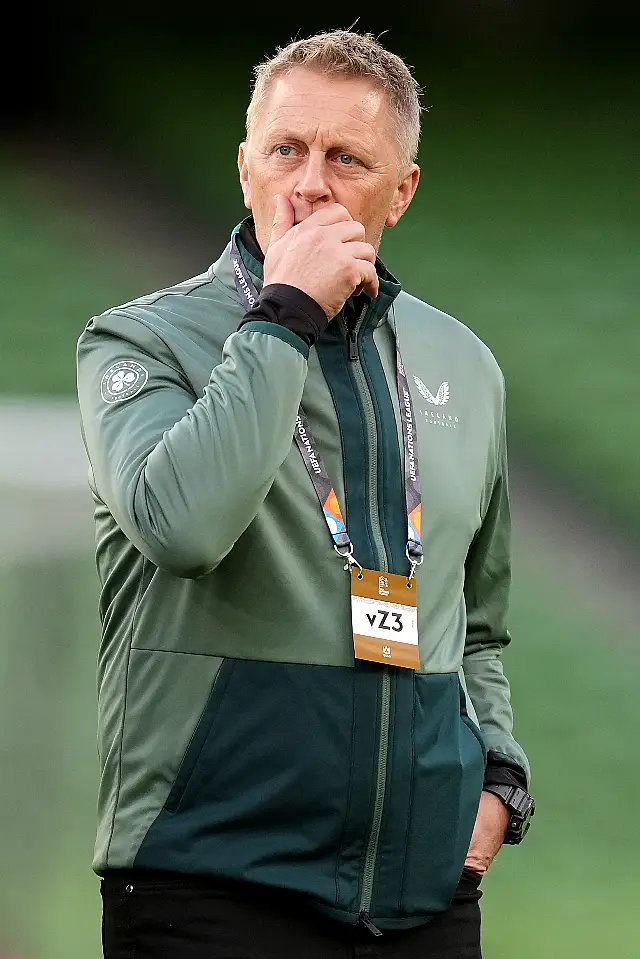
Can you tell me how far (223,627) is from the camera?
4.36 ft

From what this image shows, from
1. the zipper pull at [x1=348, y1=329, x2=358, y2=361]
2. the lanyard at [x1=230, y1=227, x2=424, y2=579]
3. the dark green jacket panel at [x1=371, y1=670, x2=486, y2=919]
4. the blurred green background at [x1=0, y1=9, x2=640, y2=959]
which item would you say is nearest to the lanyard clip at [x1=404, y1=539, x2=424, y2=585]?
the lanyard at [x1=230, y1=227, x2=424, y2=579]

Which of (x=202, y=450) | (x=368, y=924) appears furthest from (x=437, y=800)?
(x=202, y=450)

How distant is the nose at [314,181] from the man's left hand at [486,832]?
0.72 metres

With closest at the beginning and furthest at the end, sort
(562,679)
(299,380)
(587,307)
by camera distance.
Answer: (299,380) < (562,679) < (587,307)

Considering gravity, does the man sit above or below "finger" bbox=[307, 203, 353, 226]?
below

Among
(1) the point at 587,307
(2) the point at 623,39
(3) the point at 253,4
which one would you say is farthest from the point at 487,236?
(3) the point at 253,4

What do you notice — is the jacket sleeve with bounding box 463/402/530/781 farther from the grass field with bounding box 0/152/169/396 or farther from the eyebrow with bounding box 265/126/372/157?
the grass field with bounding box 0/152/169/396

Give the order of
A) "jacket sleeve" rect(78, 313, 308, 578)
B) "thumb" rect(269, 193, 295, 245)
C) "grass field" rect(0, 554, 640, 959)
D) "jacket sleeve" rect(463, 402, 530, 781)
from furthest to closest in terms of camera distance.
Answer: "grass field" rect(0, 554, 640, 959) < "jacket sleeve" rect(463, 402, 530, 781) < "thumb" rect(269, 193, 295, 245) < "jacket sleeve" rect(78, 313, 308, 578)

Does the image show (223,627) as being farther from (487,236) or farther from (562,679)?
(487,236)

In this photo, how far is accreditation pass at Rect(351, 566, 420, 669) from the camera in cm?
134

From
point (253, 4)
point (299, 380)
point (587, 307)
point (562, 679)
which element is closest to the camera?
point (299, 380)

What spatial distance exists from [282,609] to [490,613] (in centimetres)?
47

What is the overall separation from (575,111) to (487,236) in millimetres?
447

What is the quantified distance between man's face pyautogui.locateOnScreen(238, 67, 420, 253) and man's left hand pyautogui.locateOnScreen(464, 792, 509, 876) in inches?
26.9
